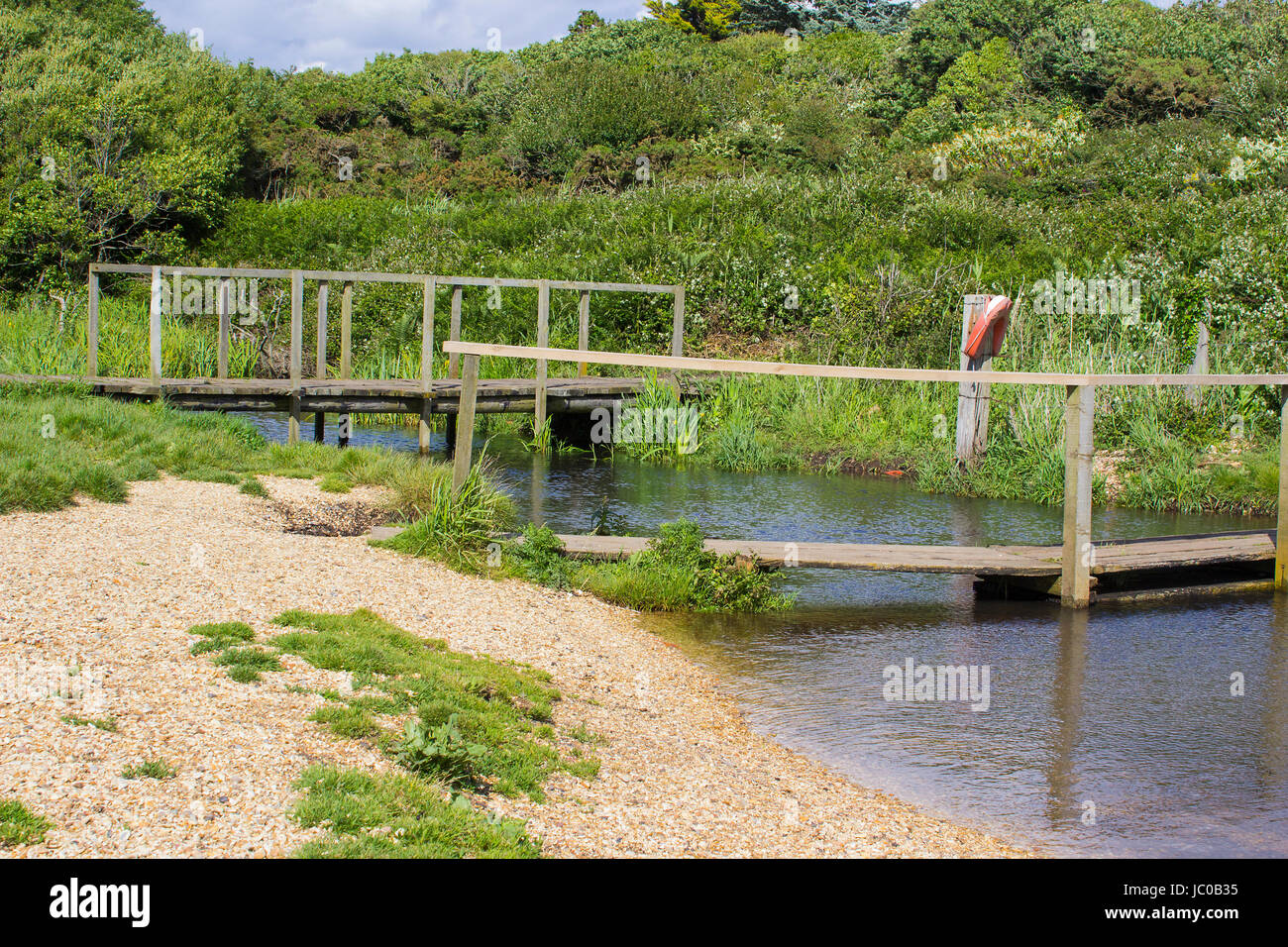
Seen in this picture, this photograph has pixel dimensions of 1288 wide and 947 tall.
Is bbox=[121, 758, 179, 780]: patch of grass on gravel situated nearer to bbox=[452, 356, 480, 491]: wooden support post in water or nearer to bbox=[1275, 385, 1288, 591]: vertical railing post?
bbox=[452, 356, 480, 491]: wooden support post in water

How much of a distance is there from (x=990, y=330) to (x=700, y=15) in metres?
34.4

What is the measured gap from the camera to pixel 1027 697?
7473 millimetres

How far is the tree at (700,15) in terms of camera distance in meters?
44.8

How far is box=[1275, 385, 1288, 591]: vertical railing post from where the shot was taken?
34.3ft

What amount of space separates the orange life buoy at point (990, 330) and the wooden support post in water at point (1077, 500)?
525 centimetres

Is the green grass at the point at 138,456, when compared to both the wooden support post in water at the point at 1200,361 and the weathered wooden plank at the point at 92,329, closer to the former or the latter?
the weathered wooden plank at the point at 92,329

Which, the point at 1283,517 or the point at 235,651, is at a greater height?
the point at 1283,517

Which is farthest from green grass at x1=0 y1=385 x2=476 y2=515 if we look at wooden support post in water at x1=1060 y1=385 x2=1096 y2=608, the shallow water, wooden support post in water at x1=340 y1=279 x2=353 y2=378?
→ wooden support post in water at x1=1060 y1=385 x2=1096 y2=608

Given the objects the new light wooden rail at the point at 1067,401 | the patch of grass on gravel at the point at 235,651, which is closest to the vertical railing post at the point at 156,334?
the new light wooden rail at the point at 1067,401

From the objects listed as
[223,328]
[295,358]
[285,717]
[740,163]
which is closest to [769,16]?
[740,163]

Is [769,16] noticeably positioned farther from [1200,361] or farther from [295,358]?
[295,358]
